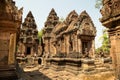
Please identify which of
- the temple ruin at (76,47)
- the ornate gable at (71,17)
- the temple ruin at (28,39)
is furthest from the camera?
the temple ruin at (28,39)

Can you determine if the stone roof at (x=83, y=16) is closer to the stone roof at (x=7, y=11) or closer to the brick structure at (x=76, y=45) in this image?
the brick structure at (x=76, y=45)

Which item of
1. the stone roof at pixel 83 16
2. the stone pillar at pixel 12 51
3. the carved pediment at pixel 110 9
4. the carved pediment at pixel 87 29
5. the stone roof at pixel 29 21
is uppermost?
the stone roof at pixel 29 21

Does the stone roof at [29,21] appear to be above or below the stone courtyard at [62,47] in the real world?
above

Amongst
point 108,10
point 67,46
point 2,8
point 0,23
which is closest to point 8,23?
point 0,23

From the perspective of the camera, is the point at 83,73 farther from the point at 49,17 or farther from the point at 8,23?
the point at 49,17

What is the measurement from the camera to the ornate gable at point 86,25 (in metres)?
16.4

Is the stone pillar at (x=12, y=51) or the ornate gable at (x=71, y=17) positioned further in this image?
the ornate gable at (x=71, y=17)

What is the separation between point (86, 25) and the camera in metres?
16.8

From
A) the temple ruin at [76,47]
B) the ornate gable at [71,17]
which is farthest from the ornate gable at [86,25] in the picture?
the ornate gable at [71,17]

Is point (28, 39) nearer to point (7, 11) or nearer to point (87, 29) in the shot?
point (87, 29)

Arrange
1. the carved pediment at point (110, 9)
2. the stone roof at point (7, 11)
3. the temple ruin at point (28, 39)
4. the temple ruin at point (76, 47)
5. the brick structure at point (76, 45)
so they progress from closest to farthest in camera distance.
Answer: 1. the carved pediment at point (110, 9)
2. the stone roof at point (7, 11)
3. the temple ruin at point (76, 47)
4. the brick structure at point (76, 45)
5. the temple ruin at point (28, 39)

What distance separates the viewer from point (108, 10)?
12.7 feet

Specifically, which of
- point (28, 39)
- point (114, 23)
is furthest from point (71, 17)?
point (114, 23)

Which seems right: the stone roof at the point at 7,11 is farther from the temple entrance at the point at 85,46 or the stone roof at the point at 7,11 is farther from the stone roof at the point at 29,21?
the stone roof at the point at 29,21
